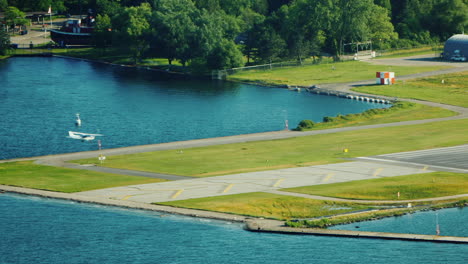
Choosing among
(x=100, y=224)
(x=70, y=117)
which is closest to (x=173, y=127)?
(x=70, y=117)

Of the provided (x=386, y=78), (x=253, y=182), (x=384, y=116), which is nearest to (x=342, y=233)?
(x=253, y=182)

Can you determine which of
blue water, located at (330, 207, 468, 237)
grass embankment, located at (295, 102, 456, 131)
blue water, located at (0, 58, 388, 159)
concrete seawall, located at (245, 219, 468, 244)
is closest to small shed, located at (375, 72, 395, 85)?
blue water, located at (0, 58, 388, 159)

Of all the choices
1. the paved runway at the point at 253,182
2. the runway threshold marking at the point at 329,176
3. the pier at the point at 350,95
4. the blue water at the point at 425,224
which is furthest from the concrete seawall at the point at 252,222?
the pier at the point at 350,95

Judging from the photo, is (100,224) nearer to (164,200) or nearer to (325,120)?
(164,200)

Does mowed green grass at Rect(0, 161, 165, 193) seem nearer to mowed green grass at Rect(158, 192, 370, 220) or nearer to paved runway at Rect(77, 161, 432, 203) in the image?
paved runway at Rect(77, 161, 432, 203)

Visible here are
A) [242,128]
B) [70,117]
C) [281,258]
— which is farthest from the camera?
[70,117]

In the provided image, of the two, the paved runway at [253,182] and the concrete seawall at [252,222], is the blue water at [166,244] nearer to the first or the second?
the concrete seawall at [252,222]
